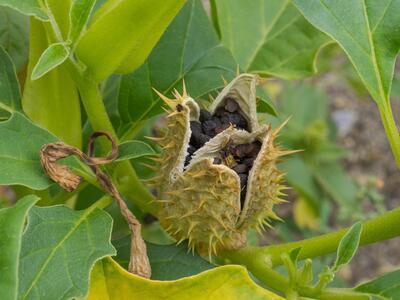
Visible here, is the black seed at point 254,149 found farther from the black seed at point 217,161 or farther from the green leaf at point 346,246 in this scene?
the green leaf at point 346,246

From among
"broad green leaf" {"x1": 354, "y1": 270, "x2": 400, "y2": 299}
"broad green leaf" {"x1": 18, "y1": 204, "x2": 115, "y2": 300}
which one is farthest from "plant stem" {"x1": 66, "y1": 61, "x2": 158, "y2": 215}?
"broad green leaf" {"x1": 354, "y1": 270, "x2": 400, "y2": 299}

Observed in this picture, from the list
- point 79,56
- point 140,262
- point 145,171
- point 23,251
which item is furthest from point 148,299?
point 145,171

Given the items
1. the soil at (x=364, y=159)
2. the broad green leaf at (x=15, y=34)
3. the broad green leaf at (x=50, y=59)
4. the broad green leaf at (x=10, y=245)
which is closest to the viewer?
the broad green leaf at (x=10, y=245)

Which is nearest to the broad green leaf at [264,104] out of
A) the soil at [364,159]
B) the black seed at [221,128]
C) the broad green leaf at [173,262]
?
Result: the black seed at [221,128]

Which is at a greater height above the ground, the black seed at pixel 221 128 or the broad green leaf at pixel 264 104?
the black seed at pixel 221 128

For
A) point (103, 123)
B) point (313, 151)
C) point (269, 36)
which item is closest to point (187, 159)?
point (103, 123)

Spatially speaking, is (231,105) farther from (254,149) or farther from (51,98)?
(51,98)

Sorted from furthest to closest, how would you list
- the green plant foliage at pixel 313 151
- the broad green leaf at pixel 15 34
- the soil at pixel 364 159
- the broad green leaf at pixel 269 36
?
the soil at pixel 364 159 → the green plant foliage at pixel 313 151 → the broad green leaf at pixel 269 36 → the broad green leaf at pixel 15 34
